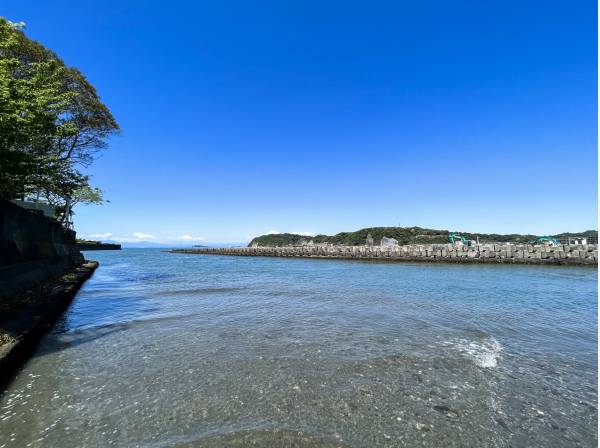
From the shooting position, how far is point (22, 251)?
31.3ft

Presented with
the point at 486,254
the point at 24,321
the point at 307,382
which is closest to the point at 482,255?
the point at 486,254

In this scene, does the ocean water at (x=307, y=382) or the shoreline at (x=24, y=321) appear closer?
the ocean water at (x=307, y=382)

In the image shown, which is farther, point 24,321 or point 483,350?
point 24,321

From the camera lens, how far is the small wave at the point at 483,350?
193 inches

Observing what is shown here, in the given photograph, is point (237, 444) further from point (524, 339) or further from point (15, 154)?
point (15, 154)

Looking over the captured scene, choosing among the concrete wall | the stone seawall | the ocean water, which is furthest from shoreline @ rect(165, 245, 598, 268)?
the concrete wall

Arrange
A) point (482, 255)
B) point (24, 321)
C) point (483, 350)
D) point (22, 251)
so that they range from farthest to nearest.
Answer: point (482, 255), point (22, 251), point (24, 321), point (483, 350)

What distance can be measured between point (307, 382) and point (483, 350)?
142 inches

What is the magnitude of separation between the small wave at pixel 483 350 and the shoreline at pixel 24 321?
7116 mm

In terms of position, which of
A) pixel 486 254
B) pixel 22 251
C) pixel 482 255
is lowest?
pixel 482 255

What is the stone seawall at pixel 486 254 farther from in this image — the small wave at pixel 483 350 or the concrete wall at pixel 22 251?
the concrete wall at pixel 22 251

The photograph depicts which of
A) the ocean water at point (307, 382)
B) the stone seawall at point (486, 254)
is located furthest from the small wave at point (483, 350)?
the stone seawall at point (486, 254)

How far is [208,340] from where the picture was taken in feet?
19.8

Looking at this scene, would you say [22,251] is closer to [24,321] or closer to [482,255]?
[24,321]
